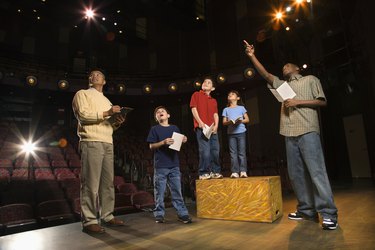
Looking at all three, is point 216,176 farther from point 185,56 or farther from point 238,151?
point 185,56

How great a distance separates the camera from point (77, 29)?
41.0 ft

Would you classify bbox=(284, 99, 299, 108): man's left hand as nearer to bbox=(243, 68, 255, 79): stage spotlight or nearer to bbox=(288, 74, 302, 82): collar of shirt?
bbox=(288, 74, 302, 82): collar of shirt

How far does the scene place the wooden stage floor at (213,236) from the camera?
1.59 metres

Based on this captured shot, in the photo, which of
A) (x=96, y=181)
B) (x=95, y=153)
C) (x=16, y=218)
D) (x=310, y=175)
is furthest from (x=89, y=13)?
(x=310, y=175)

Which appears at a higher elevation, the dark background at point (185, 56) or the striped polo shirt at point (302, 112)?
the dark background at point (185, 56)

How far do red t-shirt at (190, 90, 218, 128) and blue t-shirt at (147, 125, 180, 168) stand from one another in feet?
1.56

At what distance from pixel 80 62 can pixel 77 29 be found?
1645 mm

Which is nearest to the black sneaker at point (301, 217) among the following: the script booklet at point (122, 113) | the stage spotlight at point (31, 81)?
the script booklet at point (122, 113)

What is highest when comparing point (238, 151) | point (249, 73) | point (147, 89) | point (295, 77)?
point (147, 89)

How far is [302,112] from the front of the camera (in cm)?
217

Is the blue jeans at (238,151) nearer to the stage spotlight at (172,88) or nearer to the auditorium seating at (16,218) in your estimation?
the auditorium seating at (16,218)

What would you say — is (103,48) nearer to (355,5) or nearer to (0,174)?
(0,174)

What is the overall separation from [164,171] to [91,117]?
88 centimetres

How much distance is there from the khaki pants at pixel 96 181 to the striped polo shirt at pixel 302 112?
1620 mm
